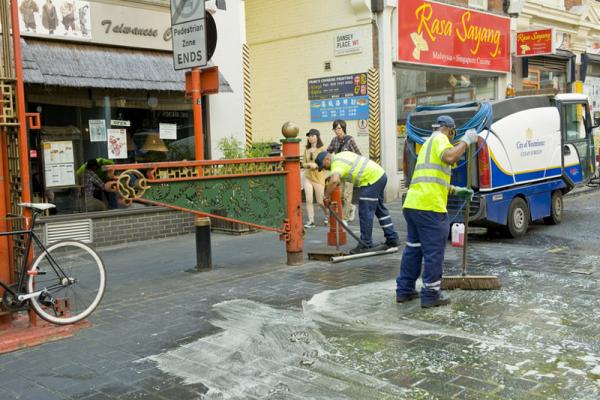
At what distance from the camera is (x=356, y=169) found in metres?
8.46

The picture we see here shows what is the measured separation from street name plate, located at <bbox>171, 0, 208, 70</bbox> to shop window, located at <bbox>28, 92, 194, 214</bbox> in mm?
2705

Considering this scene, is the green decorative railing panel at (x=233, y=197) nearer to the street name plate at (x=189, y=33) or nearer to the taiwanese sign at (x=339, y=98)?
the street name plate at (x=189, y=33)

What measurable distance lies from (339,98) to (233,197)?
8178 millimetres

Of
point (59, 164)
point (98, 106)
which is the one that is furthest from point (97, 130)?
point (59, 164)

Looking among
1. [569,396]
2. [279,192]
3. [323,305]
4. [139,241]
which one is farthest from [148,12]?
[569,396]

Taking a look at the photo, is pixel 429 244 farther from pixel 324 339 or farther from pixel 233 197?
pixel 233 197

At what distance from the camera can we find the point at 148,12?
10719 mm

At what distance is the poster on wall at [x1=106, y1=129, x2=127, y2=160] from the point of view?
10.5 metres

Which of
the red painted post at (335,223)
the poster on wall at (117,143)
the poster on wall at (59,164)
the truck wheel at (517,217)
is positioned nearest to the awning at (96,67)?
the poster on wall at (117,143)

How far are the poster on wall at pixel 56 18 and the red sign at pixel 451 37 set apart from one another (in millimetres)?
7720

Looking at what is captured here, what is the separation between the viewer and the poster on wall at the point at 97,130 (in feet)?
33.8

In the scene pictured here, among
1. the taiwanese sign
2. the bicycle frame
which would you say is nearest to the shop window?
the bicycle frame

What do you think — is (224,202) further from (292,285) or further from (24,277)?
(24,277)

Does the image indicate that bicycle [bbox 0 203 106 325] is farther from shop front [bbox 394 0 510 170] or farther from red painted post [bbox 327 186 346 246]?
shop front [bbox 394 0 510 170]
